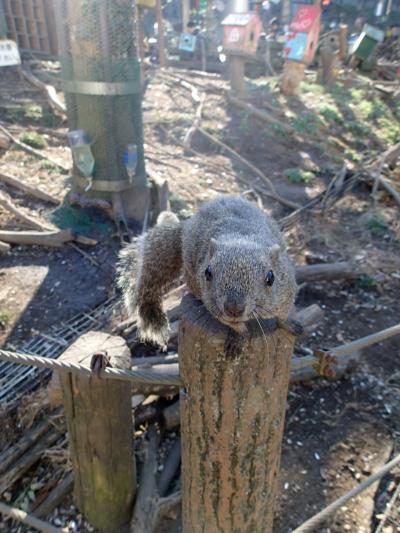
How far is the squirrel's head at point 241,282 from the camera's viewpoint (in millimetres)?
1584

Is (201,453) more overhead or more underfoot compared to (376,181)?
more overhead

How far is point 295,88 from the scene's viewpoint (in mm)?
9469

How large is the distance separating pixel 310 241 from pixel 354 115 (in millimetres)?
5247

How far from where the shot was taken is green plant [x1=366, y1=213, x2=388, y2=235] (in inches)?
204

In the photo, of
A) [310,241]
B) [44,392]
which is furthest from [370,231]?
[44,392]

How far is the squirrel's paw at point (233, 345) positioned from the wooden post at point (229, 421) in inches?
0.6

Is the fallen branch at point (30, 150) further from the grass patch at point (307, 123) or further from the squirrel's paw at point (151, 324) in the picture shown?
the grass patch at point (307, 123)

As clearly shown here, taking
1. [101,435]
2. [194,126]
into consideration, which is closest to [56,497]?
[101,435]

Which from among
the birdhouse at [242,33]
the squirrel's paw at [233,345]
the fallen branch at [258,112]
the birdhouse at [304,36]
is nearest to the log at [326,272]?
the squirrel's paw at [233,345]

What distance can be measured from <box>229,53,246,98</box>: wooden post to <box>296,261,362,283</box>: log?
5813mm

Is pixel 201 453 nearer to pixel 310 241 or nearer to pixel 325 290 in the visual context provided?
pixel 325 290

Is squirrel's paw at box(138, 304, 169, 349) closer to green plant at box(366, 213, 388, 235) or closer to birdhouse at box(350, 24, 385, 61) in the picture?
green plant at box(366, 213, 388, 235)

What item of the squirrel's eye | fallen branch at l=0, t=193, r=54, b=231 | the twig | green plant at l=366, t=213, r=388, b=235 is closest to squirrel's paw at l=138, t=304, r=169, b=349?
the squirrel's eye

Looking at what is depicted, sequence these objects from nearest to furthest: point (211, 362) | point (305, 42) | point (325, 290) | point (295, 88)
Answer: point (211, 362) → point (325, 290) → point (305, 42) → point (295, 88)
